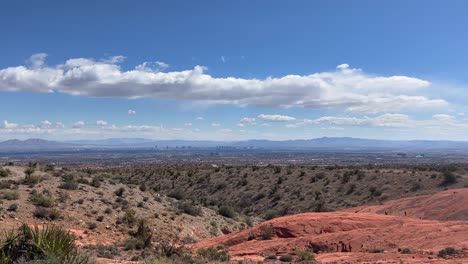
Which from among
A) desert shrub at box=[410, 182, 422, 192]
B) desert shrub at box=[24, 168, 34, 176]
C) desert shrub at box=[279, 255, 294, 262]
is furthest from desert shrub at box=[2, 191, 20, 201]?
desert shrub at box=[410, 182, 422, 192]

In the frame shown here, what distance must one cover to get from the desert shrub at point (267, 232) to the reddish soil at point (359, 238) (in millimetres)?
135

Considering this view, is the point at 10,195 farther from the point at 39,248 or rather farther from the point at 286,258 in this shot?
the point at 286,258

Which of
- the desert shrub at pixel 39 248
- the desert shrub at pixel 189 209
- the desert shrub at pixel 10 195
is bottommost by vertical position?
the desert shrub at pixel 189 209

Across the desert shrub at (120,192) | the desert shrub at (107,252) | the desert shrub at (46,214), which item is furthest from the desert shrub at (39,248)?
the desert shrub at (120,192)

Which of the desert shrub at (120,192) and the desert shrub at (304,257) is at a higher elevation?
the desert shrub at (120,192)

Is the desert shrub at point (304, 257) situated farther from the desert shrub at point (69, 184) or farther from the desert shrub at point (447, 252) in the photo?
the desert shrub at point (69, 184)

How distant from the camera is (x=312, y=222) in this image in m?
23.6

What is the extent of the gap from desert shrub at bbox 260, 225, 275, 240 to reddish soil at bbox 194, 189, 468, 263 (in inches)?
5.3

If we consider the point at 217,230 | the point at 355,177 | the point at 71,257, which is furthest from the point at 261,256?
the point at 355,177

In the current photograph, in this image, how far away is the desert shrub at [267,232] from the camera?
22.7 metres

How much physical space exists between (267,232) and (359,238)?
4.97 m

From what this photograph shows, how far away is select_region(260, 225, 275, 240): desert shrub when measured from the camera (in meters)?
22.7

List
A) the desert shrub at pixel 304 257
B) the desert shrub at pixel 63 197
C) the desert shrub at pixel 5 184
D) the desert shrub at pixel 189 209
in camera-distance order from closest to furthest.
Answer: the desert shrub at pixel 304 257, the desert shrub at pixel 5 184, the desert shrub at pixel 63 197, the desert shrub at pixel 189 209

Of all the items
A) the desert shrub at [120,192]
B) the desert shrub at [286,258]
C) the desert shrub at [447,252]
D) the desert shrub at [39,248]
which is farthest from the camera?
the desert shrub at [120,192]
